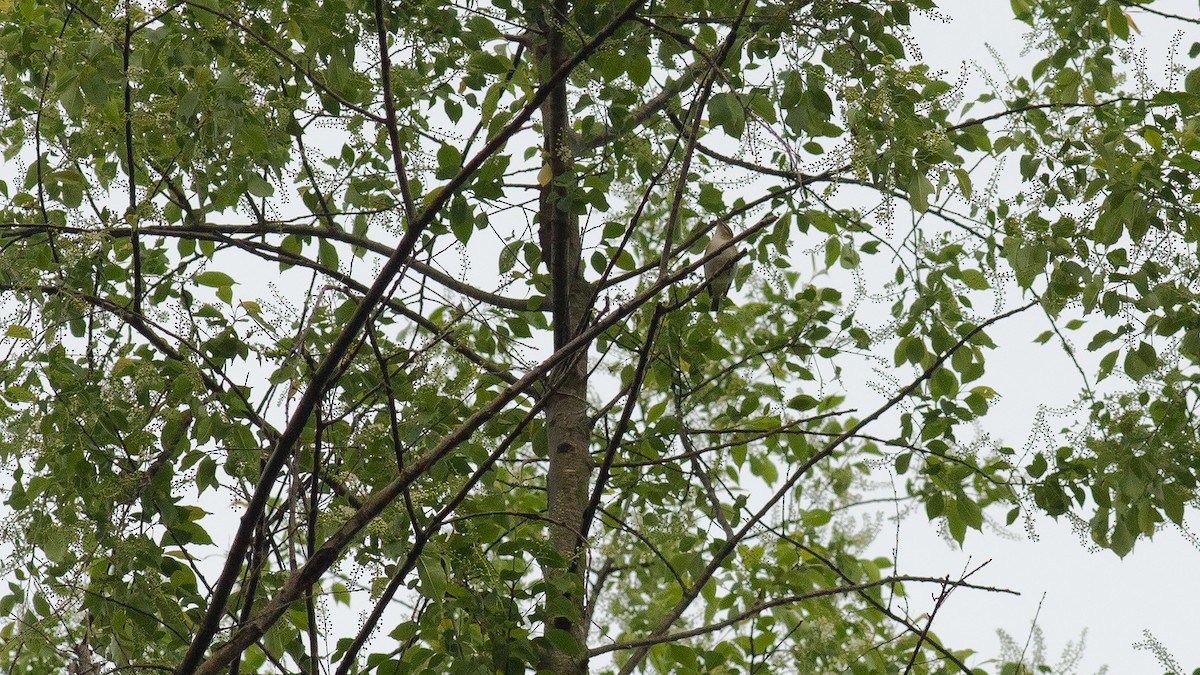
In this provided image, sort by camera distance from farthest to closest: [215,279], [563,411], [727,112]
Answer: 1. [563,411]
2. [215,279]
3. [727,112]

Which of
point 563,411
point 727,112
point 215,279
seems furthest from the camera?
point 563,411

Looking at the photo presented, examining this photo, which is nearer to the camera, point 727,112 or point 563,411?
point 727,112

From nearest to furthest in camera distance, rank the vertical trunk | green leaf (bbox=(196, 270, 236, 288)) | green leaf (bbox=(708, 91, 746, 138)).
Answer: green leaf (bbox=(708, 91, 746, 138)) → the vertical trunk → green leaf (bbox=(196, 270, 236, 288))

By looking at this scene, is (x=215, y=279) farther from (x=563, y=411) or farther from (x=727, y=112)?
(x=727, y=112)

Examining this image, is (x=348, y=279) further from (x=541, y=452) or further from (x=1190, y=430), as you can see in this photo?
(x=1190, y=430)

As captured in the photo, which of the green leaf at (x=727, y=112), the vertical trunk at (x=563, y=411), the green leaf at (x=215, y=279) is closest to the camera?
the green leaf at (x=727, y=112)

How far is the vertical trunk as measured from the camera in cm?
251

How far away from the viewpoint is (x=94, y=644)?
2.91 meters

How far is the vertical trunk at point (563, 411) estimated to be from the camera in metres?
2.51

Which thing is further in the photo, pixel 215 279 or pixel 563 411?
pixel 563 411

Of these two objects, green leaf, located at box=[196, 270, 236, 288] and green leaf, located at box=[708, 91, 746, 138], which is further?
green leaf, located at box=[196, 270, 236, 288]

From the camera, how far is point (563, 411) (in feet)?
11.0

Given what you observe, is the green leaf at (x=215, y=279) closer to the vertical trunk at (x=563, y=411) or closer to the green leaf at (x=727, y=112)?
the vertical trunk at (x=563, y=411)

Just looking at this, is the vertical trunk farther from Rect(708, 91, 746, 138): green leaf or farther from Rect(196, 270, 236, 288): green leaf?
Rect(196, 270, 236, 288): green leaf
